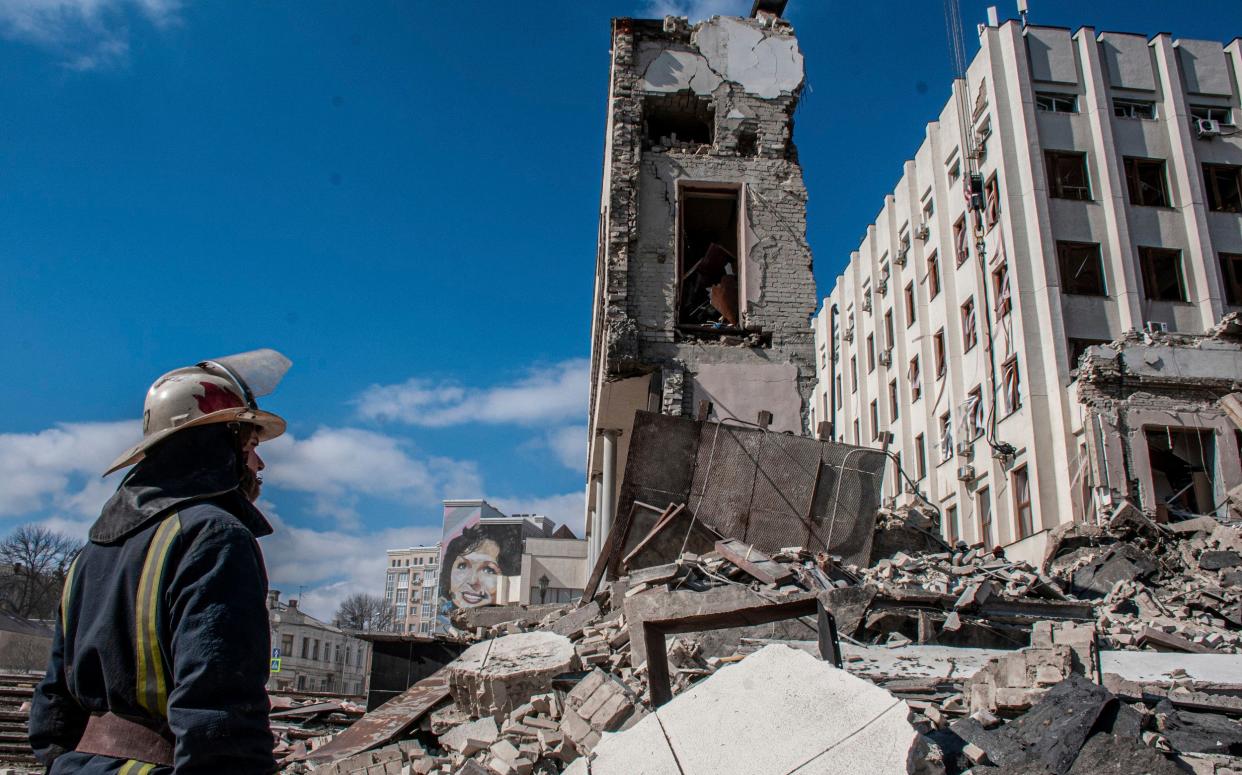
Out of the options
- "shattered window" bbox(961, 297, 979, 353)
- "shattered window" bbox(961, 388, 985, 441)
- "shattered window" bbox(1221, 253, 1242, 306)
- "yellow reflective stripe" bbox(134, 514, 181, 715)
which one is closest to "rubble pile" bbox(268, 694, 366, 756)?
"yellow reflective stripe" bbox(134, 514, 181, 715)

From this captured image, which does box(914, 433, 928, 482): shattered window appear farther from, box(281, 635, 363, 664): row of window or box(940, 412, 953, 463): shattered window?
box(281, 635, 363, 664): row of window

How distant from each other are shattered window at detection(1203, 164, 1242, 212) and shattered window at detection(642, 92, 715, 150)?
52.4ft

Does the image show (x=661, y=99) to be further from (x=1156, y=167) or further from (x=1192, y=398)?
Answer: (x=1156, y=167)

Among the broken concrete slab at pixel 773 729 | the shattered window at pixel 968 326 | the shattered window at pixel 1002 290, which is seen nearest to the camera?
the broken concrete slab at pixel 773 729

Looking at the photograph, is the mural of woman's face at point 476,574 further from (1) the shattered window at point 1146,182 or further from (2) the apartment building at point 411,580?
(2) the apartment building at point 411,580

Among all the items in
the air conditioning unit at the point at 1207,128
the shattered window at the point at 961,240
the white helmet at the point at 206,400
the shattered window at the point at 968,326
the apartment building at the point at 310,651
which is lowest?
the apartment building at the point at 310,651

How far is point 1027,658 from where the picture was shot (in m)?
4.79

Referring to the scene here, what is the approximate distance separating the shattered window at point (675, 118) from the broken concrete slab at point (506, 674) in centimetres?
1047

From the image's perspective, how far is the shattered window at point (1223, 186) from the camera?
23266 mm

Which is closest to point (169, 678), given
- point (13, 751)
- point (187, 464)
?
point (187, 464)

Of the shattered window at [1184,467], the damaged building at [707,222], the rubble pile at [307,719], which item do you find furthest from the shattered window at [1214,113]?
the rubble pile at [307,719]

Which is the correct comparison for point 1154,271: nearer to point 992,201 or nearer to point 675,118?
point 992,201

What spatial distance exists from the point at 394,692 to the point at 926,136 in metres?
25.2

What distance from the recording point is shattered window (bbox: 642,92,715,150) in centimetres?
1525
